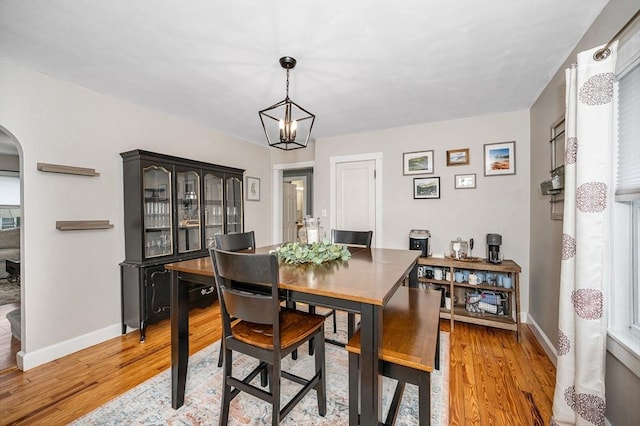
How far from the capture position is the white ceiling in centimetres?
156

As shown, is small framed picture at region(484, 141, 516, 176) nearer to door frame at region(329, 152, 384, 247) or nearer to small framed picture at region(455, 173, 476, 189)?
small framed picture at region(455, 173, 476, 189)

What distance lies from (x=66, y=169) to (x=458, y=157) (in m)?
4.07

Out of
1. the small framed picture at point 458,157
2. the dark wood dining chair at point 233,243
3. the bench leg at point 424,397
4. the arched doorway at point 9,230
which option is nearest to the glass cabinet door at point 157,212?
the dark wood dining chair at point 233,243

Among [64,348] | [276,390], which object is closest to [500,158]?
[276,390]

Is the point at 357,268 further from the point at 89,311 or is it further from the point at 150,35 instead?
the point at 89,311

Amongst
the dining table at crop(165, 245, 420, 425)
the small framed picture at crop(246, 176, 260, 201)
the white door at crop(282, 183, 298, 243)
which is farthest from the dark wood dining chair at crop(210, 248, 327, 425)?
the white door at crop(282, 183, 298, 243)

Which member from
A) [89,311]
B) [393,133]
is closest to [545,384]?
[393,133]

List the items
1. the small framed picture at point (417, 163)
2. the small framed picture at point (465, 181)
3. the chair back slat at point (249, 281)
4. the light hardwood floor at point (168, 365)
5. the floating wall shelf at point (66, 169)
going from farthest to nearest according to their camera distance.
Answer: the small framed picture at point (417, 163) → the small framed picture at point (465, 181) → the floating wall shelf at point (66, 169) → the light hardwood floor at point (168, 365) → the chair back slat at point (249, 281)

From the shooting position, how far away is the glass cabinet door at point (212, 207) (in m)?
3.43

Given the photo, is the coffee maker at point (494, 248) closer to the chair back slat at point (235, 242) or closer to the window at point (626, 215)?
the window at point (626, 215)

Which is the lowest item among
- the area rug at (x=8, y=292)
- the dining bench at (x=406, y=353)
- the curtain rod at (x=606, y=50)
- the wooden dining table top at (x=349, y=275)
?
the area rug at (x=8, y=292)

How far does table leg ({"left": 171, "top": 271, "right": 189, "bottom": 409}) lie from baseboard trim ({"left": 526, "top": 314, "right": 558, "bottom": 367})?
2.61m

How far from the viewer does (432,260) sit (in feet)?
10.2

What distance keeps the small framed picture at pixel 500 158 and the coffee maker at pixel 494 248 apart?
761 mm
